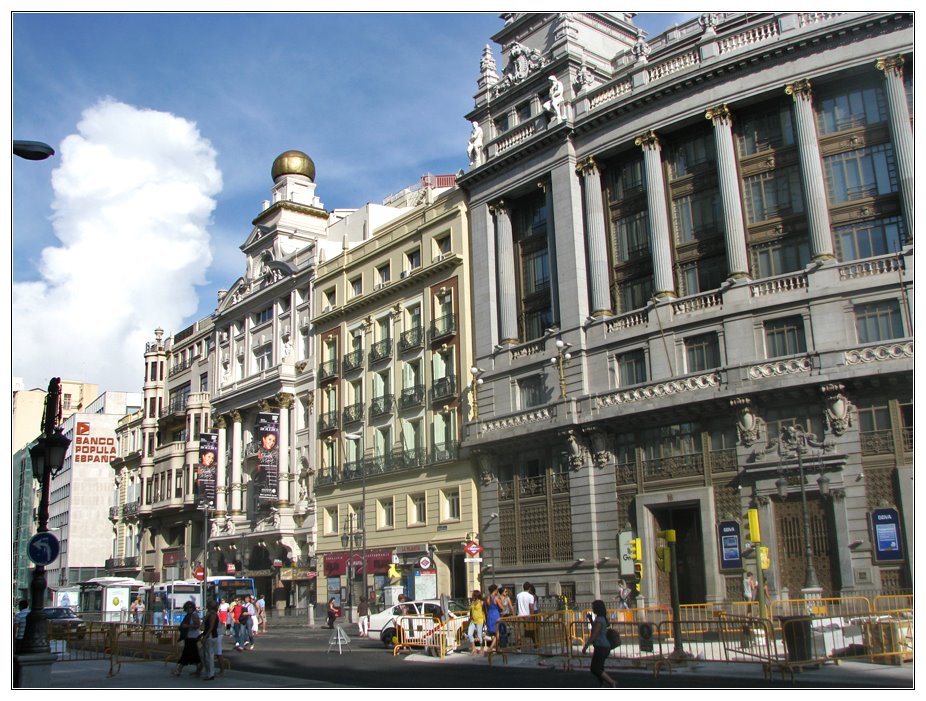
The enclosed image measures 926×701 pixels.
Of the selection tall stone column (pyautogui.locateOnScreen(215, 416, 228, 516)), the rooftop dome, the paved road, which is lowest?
the paved road

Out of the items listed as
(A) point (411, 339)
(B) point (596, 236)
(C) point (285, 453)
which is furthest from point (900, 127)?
(C) point (285, 453)

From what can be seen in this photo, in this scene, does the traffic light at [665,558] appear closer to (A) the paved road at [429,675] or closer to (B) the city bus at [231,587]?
(A) the paved road at [429,675]

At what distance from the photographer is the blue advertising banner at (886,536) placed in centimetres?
3019

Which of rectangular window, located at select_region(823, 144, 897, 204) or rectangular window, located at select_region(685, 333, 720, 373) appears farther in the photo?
rectangular window, located at select_region(685, 333, 720, 373)

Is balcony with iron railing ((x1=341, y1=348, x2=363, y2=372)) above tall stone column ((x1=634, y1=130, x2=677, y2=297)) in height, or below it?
below

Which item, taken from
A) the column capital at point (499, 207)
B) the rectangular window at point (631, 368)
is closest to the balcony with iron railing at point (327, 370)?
the column capital at point (499, 207)

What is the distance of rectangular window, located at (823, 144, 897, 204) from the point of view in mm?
33875

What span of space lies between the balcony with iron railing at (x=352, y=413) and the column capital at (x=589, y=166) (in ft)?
63.2

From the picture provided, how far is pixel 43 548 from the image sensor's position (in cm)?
1727

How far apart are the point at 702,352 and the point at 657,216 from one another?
6074mm

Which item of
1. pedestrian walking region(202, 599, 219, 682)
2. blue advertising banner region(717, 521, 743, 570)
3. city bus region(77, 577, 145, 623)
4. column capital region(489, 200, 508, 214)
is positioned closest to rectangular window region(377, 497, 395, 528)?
column capital region(489, 200, 508, 214)

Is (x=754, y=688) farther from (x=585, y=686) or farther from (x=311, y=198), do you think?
(x=311, y=198)

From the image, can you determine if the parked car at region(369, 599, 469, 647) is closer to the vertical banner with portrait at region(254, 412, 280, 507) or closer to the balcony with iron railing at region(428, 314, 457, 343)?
the balcony with iron railing at region(428, 314, 457, 343)

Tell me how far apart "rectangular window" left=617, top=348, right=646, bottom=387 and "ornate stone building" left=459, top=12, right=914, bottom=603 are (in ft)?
→ 0.26
